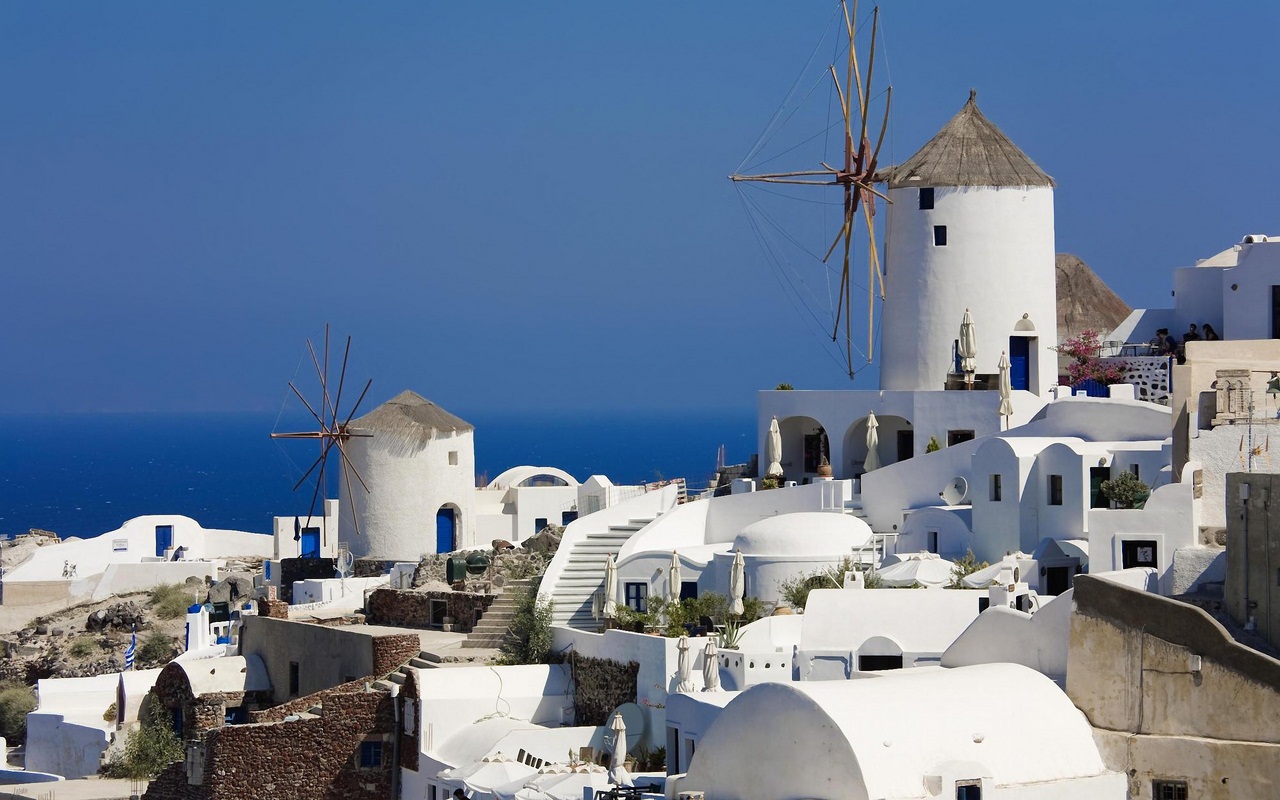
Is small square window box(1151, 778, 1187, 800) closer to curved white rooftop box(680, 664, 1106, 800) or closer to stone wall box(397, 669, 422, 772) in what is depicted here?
curved white rooftop box(680, 664, 1106, 800)

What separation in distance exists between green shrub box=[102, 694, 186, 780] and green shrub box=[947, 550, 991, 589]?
45.0 ft

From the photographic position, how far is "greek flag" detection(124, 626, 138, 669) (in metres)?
45.8

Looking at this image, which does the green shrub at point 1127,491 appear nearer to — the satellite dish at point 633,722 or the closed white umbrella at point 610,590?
the satellite dish at point 633,722

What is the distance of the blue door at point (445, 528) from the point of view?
4791 centimetres

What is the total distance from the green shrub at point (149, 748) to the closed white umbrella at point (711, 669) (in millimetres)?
11416

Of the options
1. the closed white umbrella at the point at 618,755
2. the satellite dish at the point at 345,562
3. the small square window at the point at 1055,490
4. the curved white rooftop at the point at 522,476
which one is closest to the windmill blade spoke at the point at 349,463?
the satellite dish at the point at 345,562

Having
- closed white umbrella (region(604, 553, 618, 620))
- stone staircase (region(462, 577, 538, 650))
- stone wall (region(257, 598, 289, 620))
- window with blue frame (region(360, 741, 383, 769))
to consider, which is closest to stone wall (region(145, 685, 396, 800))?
window with blue frame (region(360, 741, 383, 769))

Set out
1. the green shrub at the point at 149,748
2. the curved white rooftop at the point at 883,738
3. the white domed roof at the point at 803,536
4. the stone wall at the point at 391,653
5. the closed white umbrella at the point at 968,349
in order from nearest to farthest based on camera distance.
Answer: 1. the curved white rooftop at the point at 883,738
2. the white domed roof at the point at 803,536
3. the stone wall at the point at 391,653
4. the green shrub at the point at 149,748
5. the closed white umbrella at the point at 968,349

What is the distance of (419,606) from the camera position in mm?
40719

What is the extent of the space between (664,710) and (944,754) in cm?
723

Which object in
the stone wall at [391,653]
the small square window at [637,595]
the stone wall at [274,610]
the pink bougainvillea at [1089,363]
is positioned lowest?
the stone wall at [391,653]

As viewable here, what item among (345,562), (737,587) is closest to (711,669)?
(737,587)

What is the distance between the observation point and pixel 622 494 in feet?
154

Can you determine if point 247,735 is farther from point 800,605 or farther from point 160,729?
point 800,605
